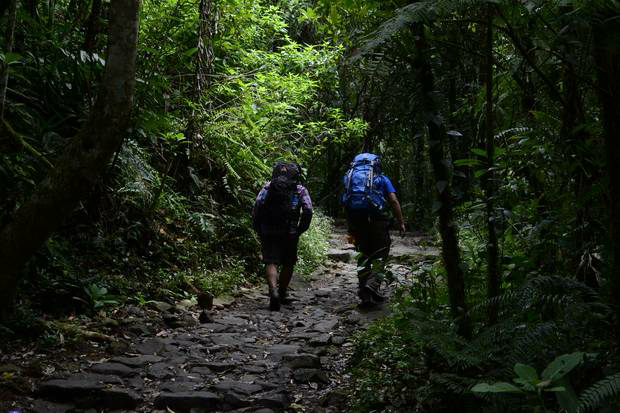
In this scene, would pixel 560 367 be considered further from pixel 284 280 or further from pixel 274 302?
pixel 284 280

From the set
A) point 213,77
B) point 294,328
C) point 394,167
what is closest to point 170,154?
point 213,77

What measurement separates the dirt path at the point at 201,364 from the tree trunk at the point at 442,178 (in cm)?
124

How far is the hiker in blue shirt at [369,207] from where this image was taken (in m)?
7.49

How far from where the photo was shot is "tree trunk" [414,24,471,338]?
370 centimetres

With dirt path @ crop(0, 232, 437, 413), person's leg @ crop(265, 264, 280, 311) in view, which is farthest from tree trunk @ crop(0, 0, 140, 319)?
person's leg @ crop(265, 264, 280, 311)

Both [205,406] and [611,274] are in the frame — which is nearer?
[611,274]

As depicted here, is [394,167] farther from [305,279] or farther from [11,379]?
[11,379]

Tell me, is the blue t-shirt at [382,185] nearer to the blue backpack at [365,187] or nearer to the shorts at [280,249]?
the blue backpack at [365,187]

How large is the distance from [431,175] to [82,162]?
403 cm

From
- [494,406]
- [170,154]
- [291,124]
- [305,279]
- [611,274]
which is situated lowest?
[305,279]

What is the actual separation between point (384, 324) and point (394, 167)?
753 inches

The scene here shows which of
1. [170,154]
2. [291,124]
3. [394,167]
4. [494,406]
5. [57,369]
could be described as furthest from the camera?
[394,167]

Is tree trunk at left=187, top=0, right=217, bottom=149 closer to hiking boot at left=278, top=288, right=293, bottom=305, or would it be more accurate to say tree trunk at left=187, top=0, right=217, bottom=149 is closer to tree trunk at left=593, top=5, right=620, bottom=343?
hiking boot at left=278, top=288, right=293, bottom=305

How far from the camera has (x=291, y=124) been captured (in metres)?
13.3
